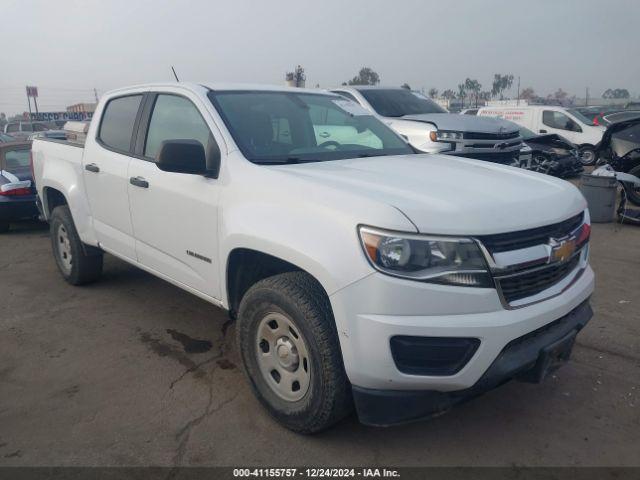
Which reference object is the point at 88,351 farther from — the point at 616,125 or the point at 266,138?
the point at 616,125

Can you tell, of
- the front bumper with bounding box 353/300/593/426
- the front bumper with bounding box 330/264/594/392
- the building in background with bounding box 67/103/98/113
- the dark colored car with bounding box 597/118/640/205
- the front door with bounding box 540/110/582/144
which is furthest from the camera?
the building in background with bounding box 67/103/98/113

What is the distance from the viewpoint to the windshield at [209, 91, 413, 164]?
10.8ft

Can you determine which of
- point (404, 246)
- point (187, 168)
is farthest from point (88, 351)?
point (404, 246)

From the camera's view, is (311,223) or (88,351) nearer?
(311,223)

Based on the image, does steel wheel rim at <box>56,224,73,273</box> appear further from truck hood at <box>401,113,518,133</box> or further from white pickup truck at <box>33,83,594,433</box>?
truck hood at <box>401,113,518,133</box>

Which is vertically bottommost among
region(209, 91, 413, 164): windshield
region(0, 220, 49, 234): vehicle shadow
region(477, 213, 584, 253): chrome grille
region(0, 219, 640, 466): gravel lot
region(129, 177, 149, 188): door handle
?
region(0, 220, 49, 234): vehicle shadow

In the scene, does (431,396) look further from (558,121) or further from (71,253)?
(558,121)

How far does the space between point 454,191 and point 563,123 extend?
15.0m

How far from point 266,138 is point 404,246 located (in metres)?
1.45

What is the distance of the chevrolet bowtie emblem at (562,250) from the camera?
2562 millimetres

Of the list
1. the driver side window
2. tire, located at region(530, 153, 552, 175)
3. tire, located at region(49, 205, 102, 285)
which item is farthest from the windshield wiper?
the driver side window

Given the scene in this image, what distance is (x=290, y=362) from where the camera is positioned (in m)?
2.77

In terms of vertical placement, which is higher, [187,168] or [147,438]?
[187,168]

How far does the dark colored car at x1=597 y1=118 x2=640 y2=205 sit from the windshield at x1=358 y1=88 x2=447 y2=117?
116 inches
